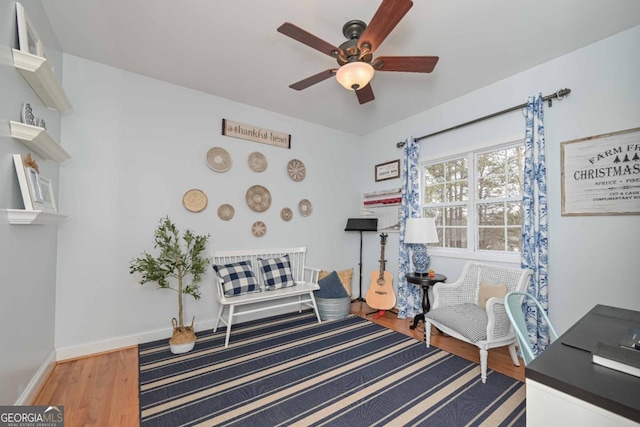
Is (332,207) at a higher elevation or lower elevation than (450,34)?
Answer: lower

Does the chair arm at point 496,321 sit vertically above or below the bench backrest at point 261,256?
below

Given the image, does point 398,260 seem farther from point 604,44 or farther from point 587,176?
point 604,44

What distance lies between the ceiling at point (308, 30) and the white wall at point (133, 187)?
28 cm

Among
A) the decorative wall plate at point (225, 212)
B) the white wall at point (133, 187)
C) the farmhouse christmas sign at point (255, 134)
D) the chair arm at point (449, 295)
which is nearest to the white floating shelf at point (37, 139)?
the white wall at point (133, 187)

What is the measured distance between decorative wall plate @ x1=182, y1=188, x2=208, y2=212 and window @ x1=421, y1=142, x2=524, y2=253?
277 centimetres

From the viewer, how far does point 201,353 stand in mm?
2574

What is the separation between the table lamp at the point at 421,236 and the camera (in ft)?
10.0

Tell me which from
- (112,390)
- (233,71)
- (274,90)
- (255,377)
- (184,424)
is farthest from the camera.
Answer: (274,90)

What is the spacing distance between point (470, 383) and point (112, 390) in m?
2.63

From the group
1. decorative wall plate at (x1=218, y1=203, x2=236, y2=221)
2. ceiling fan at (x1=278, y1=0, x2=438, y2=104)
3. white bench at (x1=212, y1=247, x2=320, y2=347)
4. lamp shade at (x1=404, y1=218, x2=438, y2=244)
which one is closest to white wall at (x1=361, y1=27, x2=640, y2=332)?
lamp shade at (x1=404, y1=218, x2=438, y2=244)

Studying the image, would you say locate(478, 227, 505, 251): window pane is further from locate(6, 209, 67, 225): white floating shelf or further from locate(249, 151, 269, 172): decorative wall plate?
locate(6, 209, 67, 225): white floating shelf

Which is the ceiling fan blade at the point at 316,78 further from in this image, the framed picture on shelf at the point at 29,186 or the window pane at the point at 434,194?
the window pane at the point at 434,194

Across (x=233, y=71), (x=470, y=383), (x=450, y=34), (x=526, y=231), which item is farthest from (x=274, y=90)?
(x=470, y=383)

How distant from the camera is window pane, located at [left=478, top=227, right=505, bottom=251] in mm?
2910
